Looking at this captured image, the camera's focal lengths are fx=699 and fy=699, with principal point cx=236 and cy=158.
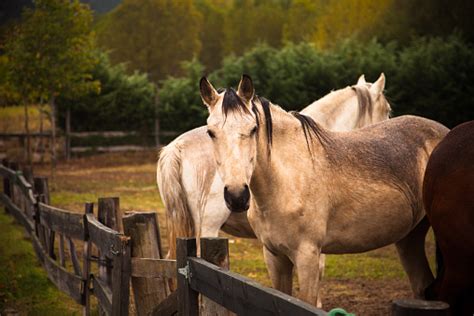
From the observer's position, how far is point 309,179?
187 inches

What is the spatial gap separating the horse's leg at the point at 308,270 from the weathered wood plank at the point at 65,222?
249 cm

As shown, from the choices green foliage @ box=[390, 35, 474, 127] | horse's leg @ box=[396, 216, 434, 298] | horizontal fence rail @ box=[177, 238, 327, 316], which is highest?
green foliage @ box=[390, 35, 474, 127]

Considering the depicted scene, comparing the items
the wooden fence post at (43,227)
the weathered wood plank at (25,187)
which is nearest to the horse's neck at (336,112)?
the wooden fence post at (43,227)

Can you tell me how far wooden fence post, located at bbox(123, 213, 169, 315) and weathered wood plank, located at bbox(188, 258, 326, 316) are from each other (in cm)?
110

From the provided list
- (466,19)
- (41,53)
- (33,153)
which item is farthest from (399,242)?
(466,19)

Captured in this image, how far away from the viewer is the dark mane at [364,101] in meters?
7.19

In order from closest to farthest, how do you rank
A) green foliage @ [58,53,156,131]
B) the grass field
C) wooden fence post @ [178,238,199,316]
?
wooden fence post @ [178,238,199,316]
the grass field
green foliage @ [58,53,156,131]

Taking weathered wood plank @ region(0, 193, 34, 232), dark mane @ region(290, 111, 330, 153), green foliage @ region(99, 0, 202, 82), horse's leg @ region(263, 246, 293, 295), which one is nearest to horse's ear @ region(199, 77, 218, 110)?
dark mane @ region(290, 111, 330, 153)

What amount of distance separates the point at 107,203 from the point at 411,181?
2441mm

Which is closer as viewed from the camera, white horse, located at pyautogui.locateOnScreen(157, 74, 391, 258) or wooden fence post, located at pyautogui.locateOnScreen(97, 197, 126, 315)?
wooden fence post, located at pyautogui.locateOnScreen(97, 197, 126, 315)

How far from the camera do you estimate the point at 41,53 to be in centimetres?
2078

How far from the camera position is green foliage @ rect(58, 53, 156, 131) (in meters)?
30.5

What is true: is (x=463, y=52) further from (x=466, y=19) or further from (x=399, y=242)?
(x=399, y=242)

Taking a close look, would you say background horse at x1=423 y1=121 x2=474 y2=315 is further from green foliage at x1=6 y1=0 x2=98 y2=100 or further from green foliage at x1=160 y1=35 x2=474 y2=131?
green foliage at x1=160 y1=35 x2=474 y2=131
